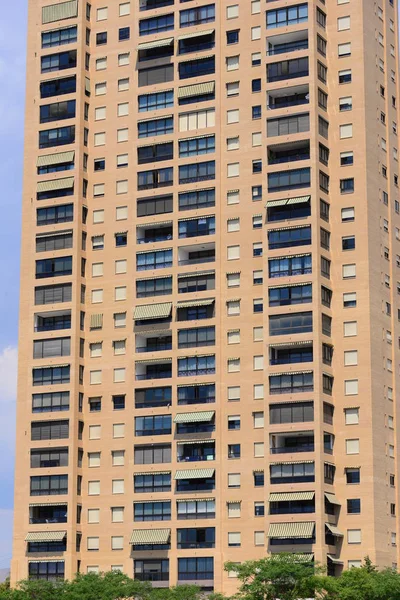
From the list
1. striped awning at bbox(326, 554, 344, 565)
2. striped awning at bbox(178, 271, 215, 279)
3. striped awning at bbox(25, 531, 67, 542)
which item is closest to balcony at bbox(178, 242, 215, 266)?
striped awning at bbox(178, 271, 215, 279)

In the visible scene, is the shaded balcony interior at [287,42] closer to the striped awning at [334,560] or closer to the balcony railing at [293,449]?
the balcony railing at [293,449]

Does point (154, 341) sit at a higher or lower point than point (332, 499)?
higher

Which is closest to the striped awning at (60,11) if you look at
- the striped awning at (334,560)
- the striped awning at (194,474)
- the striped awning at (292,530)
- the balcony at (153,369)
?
the balcony at (153,369)

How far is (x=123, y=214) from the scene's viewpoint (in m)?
117

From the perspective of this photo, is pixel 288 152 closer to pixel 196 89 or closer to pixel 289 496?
pixel 196 89

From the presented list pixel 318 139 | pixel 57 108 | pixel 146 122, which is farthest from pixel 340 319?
pixel 57 108

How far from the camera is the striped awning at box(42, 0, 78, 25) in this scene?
122312 mm

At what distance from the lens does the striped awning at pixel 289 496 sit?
10250cm

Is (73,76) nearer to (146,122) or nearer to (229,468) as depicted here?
→ (146,122)

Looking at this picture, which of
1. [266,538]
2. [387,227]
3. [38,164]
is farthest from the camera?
[38,164]

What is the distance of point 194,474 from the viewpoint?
355 ft

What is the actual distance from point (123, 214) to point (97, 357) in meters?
12.3

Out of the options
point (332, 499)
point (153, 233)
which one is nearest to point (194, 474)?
point (332, 499)

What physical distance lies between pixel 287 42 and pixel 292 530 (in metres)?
39.3
